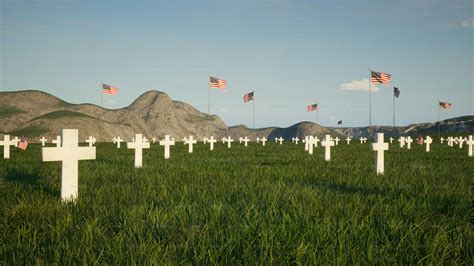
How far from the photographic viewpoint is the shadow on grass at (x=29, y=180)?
724cm

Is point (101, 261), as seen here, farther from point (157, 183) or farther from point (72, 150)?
point (157, 183)

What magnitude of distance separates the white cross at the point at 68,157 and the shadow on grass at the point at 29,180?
0.64 m

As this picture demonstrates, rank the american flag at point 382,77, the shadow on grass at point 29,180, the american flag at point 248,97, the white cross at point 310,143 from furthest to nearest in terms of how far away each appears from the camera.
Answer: the american flag at point 248,97 → the american flag at point 382,77 → the white cross at point 310,143 → the shadow on grass at point 29,180

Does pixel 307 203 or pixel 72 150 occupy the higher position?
pixel 72 150

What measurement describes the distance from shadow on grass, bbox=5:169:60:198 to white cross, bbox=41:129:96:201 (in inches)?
25.3

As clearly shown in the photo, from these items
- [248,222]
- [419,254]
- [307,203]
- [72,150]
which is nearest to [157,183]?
[72,150]

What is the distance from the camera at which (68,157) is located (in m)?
6.30

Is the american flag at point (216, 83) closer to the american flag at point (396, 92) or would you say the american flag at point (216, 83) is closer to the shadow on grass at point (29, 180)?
the shadow on grass at point (29, 180)

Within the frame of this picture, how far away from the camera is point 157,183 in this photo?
834 centimetres

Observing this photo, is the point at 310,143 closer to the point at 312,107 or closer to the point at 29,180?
the point at 29,180

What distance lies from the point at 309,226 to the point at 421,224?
1.45 metres

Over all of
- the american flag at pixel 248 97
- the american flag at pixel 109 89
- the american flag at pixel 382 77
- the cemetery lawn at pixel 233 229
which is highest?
the american flag at pixel 109 89

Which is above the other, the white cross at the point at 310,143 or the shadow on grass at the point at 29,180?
the white cross at the point at 310,143

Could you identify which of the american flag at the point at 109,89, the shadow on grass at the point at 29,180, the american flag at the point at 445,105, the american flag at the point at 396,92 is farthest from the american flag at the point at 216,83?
the american flag at the point at 445,105
